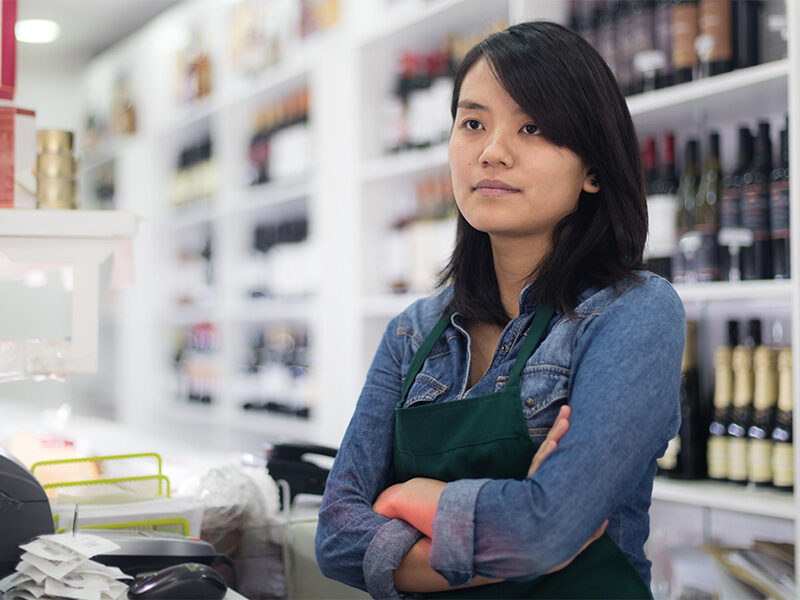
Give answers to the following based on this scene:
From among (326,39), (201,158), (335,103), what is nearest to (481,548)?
(335,103)

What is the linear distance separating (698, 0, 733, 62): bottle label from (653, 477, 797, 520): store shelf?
0.94 m

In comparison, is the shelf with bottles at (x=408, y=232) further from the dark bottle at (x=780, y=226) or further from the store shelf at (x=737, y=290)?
the dark bottle at (x=780, y=226)

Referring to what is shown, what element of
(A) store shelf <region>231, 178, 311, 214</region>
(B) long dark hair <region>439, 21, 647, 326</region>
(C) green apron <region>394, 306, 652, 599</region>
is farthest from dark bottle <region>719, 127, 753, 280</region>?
(A) store shelf <region>231, 178, 311, 214</region>

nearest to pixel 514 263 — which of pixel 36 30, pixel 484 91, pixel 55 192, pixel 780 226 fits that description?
pixel 484 91

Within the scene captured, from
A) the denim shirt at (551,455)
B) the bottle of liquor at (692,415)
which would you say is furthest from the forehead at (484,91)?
the bottle of liquor at (692,415)

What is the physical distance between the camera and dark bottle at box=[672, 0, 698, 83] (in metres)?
1.99

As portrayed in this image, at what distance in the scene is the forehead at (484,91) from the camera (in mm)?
1092

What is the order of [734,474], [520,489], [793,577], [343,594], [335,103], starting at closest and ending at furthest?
[520,489] < [343,594] < [793,577] < [734,474] < [335,103]

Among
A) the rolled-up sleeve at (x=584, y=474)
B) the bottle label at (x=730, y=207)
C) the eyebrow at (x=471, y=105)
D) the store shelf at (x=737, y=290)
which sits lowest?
the rolled-up sleeve at (x=584, y=474)

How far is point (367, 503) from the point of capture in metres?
1.13

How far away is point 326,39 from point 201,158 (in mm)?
1360

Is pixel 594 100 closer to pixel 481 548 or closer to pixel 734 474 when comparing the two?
pixel 481 548

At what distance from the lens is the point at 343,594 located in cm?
139

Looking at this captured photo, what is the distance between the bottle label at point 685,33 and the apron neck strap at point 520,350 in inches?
44.7
